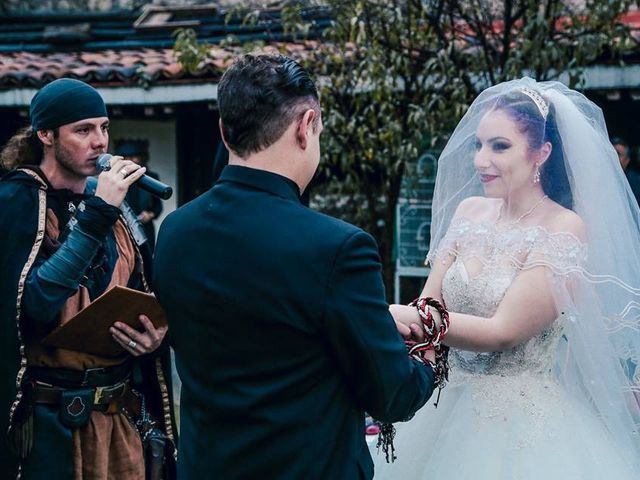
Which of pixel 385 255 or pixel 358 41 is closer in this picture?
pixel 358 41

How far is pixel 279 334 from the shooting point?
2238 mm

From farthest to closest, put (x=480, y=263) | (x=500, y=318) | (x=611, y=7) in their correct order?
(x=611, y=7) < (x=480, y=263) < (x=500, y=318)

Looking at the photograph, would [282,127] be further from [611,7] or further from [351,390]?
[611,7]

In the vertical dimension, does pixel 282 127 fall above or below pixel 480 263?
above

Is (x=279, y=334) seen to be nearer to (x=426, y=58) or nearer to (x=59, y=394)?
(x=59, y=394)

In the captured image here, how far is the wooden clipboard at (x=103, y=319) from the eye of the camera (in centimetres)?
315

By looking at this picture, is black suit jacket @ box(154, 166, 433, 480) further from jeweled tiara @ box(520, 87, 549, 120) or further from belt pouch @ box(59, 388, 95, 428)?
jeweled tiara @ box(520, 87, 549, 120)

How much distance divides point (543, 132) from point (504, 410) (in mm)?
906

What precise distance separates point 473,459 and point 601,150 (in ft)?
3.61

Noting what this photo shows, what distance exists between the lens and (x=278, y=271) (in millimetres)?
2209

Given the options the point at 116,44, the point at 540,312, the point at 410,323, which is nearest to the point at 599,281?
the point at 540,312

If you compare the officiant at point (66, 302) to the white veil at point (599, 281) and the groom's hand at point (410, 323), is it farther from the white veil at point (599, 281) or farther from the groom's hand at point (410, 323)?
the white veil at point (599, 281)

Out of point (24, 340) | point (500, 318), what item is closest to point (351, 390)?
point (500, 318)

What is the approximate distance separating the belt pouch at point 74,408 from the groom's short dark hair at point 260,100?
1.34 m
